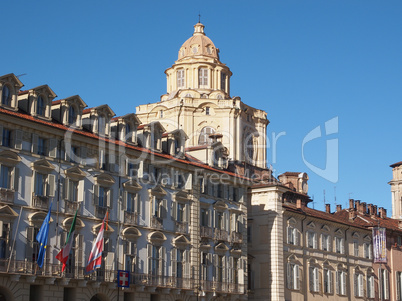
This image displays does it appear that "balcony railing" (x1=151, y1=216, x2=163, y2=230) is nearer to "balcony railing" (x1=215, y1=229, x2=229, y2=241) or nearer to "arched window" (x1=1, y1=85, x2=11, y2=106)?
"balcony railing" (x1=215, y1=229, x2=229, y2=241)

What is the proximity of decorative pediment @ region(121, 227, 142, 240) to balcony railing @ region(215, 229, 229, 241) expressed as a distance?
412 inches


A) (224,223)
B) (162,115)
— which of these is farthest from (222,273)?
(162,115)

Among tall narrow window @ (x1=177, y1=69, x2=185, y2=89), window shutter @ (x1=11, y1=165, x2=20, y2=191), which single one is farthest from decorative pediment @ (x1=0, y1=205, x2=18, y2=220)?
tall narrow window @ (x1=177, y1=69, x2=185, y2=89)

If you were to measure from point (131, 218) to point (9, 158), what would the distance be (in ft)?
41.6

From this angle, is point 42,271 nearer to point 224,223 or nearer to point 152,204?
point 152,204

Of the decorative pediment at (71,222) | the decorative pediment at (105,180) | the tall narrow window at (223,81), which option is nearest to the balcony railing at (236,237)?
the decorative pediment at (105,180)

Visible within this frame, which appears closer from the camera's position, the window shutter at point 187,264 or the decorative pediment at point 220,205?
the window shutter at point 187,264

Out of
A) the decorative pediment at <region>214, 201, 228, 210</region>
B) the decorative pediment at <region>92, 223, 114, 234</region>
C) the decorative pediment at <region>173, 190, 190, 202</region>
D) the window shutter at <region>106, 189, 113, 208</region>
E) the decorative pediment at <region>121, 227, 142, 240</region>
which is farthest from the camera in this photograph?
the decorative pediment at <region>214, 201, 228, 210</region>

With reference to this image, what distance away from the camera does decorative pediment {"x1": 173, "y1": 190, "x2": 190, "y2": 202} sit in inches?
2714

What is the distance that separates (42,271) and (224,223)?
74.5ft

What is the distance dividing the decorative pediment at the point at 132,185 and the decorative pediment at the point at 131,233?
3.07 metres

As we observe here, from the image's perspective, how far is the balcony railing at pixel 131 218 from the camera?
63.8 m

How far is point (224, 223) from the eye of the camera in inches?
2933

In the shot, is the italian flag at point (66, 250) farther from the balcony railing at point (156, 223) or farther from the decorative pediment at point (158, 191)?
the decorative pediment at point (158, 191)
